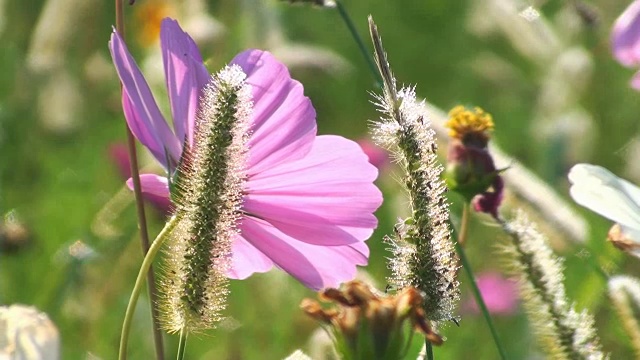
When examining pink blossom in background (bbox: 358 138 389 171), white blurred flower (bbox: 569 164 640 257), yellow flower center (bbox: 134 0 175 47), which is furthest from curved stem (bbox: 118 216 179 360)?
yellow flower center (bbox: 134 0 175 47)

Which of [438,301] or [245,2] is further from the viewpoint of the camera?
[245,2]

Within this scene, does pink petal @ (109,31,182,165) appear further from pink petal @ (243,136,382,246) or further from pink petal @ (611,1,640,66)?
pink petal @ (611,1,640,66)

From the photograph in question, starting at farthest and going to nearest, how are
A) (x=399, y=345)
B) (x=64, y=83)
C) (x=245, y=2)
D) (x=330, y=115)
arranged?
(x=330, y=115)
(x=64, y=83)
(x=245, y=2)
(x=399, y=345)

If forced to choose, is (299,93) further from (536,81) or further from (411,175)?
(536,81)

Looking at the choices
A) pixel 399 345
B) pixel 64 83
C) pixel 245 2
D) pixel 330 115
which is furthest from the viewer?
pixel 330 115

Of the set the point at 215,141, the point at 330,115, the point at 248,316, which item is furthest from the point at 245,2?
the point at 215,141

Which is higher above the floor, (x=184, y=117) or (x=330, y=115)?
(x=184, y=117)

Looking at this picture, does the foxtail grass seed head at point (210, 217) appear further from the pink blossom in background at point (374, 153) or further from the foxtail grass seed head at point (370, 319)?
the pink blossom in background at point (374, 153)
